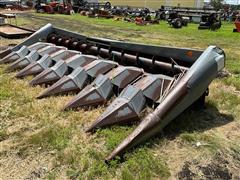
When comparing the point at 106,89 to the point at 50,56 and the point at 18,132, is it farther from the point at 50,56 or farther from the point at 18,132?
the point at 50,56

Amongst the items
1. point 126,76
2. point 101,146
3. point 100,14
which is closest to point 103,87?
point 126,76

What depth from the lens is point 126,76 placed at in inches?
203

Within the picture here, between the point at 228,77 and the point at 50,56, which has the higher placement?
the point at 50,56

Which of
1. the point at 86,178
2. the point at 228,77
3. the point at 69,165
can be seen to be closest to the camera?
the point at 86,178

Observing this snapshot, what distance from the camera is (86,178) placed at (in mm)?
3297

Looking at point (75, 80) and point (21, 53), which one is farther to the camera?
point (21, 53)

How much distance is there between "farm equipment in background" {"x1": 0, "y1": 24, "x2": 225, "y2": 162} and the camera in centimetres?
407

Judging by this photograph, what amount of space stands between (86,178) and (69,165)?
0.31 m

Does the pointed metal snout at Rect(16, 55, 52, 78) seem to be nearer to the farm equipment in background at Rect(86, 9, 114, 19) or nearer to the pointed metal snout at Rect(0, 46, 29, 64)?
the pointed metal snout at Rect(0, 46, 29, 64)

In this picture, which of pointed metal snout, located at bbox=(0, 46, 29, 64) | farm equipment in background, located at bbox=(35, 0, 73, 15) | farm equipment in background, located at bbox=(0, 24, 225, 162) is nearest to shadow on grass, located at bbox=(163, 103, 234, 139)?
farm equipment in background, located at bbox=(0, 24, 225, 162)

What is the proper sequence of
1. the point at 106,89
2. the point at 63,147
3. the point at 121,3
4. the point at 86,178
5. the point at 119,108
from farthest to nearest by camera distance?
the point at 121,3
the point at 106,89
the point at 119,108
the point at 63,147
the point at 86,178

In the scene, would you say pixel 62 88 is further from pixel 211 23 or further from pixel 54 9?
pixel 54 9

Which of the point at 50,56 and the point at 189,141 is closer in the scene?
the point at 189,141

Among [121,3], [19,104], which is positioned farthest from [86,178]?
[121,3]
